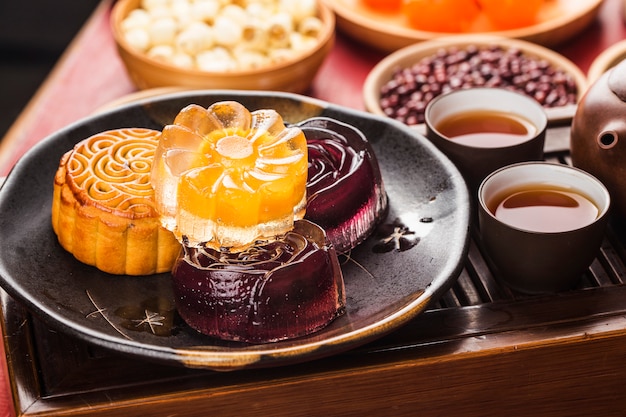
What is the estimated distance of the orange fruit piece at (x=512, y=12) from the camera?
2.36 meters

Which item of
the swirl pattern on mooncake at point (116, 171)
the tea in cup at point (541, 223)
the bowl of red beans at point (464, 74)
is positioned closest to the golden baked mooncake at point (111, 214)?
the swirl pattern on mooncake at point (116, 171)

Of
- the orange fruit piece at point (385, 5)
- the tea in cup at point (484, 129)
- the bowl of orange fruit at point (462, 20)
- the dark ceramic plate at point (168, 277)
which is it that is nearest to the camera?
the dark ceramic plate at point (168, 277)

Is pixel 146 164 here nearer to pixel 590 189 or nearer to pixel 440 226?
pixel 440 226

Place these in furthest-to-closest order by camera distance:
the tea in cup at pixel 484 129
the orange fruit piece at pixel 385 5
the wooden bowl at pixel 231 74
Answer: the orange fruit piece at pixel 385 5 < the wooden bowl at pixel 231 74 < the tea in cup at pixel 484 129

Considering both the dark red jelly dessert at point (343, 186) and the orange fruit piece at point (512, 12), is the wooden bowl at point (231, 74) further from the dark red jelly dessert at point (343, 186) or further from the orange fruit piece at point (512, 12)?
the dark red jelly dessert at point (343, 186)

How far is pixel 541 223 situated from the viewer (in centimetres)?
132

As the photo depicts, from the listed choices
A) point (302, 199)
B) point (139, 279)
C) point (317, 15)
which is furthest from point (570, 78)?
point (139, 279)

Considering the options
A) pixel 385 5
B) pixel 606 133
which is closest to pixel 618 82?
pixel 606 133

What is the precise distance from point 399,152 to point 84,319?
2.15ft

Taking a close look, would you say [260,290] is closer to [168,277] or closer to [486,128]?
[168,277]

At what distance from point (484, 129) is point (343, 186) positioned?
0.39m

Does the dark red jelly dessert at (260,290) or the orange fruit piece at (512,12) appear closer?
the dark red jelly dessert at (260,290)

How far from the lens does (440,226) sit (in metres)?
1.35

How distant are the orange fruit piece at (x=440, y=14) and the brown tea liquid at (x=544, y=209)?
1112mm
